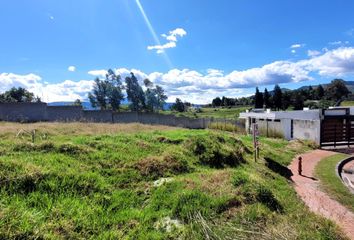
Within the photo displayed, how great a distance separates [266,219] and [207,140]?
540 centimetres

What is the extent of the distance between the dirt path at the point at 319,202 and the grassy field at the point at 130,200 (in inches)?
18.3

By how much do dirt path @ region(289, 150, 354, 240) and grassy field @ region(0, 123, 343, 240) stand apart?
1.52 ft

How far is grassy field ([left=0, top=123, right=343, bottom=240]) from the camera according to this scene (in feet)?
12.8

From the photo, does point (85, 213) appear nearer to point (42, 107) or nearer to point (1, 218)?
point (1, 218)

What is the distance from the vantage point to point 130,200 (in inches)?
197

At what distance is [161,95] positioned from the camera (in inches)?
2422

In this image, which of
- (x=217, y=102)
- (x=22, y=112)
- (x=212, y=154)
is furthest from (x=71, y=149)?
(x=217, y=102)

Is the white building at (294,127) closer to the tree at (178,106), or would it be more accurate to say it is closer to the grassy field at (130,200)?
the grassy field at (130,200)

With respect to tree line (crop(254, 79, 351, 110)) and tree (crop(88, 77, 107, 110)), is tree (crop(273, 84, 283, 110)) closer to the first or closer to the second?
tree line (crop(254, 79, 351, 110))

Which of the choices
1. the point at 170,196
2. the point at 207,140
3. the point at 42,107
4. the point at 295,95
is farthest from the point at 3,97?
the point at 295,95

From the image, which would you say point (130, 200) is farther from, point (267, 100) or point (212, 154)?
point (267, 100)

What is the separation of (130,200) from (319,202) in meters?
5.13

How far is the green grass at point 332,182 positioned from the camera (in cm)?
762

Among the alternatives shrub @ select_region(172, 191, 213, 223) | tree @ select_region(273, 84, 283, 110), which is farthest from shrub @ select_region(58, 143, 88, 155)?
tree @ select_region(273, 84, 283, 110)
